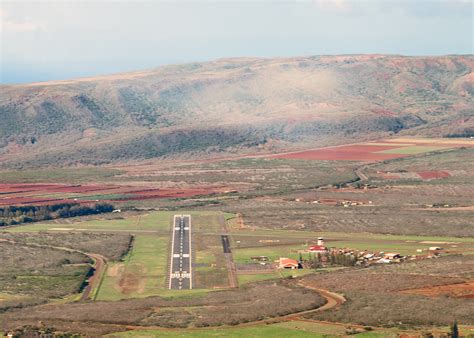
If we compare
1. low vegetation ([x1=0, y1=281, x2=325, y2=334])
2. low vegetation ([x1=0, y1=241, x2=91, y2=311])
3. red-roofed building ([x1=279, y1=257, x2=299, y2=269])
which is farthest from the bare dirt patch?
red-roofed building ([x1=279, y1=257, x2=299, y2=269])

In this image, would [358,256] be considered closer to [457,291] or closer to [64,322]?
[457,291]

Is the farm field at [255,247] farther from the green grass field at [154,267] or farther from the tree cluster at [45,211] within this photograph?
the tree cluster at [45,211]

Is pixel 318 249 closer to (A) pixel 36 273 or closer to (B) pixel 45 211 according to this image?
(A) pixel 36 273

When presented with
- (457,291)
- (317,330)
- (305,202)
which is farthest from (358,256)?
(305,202)

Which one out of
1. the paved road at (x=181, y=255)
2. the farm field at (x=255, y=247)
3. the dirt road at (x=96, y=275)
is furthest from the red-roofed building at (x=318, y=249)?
the dirt road at (x=96, y=275)

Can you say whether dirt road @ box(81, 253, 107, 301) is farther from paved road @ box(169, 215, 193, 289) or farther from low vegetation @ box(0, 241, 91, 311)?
paved road @ box(169, 215, 193, 289)

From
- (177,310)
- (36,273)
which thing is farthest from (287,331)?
(36,273)

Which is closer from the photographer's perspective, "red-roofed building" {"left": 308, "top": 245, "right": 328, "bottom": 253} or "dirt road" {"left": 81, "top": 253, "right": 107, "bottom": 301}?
"dirt road" {"left": 81, "top": 253, "right": 107, "bottom": 301}
